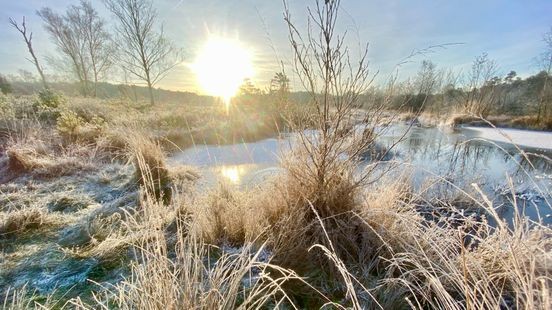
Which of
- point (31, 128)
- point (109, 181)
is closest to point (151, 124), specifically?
point (31, 128)

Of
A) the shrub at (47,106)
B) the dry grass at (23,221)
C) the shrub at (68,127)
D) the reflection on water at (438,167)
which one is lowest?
the reflection on water at (438,167)

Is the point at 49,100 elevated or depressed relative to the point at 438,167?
elevated

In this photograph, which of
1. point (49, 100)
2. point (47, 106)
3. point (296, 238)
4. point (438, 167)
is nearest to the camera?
point (296, 238)

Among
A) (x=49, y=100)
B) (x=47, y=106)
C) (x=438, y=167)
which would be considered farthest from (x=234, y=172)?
(x=49, y=100)

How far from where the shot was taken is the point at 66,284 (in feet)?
5.46

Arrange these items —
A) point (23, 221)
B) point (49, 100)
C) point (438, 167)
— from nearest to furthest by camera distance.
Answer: point (23, 221)
point (438, 167)
point (49, 100)

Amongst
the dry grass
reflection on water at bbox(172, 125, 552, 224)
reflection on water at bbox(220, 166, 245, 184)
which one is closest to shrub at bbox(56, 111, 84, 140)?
reflection on water at bbox(172, 125, 552, 224)

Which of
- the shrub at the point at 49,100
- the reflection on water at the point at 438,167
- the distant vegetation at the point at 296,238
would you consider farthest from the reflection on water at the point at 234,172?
the shrub at the point at 49,100

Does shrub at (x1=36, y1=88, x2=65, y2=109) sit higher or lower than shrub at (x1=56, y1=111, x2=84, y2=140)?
higher

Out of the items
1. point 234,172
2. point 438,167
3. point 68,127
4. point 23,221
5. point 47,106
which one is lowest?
point 438,167

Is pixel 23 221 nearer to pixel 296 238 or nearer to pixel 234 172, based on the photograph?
pixel 296 238

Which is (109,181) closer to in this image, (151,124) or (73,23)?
(151,124)

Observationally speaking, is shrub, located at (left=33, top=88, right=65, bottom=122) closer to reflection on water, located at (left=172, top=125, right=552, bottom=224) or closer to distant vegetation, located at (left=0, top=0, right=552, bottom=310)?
reflection on water, located at (left=172, top=125, right=552, bottom=224)

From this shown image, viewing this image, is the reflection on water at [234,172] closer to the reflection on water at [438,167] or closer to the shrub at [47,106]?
the reflection on water at [438,167]
